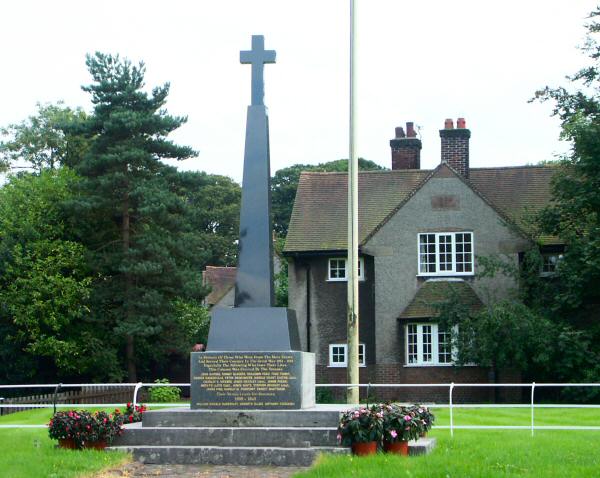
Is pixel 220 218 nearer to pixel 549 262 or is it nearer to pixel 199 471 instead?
pixel 549 262

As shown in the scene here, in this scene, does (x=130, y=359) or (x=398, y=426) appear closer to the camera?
(x=398, y=426)

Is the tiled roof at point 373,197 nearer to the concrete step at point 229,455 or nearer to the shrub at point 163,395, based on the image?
the shrub at point 163,395

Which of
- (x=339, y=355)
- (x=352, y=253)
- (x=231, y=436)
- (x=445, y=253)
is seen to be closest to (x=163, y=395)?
(x=339, y=355)

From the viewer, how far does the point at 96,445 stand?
49.3 feet

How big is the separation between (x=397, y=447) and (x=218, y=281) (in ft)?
178

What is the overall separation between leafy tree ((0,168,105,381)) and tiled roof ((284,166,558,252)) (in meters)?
8.27

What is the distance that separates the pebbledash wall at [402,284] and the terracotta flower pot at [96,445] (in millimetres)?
21175

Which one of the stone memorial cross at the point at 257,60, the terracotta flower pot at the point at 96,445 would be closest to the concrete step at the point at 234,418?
the terracotta flower pot at the point at 96,445

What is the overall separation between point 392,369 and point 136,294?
386 inches

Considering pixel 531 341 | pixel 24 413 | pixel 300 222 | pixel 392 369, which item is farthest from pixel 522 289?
pixel 24 413

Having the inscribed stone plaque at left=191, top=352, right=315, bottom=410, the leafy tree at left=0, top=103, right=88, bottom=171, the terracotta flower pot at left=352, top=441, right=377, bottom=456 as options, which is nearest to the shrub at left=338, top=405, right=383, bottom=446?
the terracotta flower pot at left=352, top=441, right=377, bottom=456

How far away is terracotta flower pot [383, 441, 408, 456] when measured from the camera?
14102mm

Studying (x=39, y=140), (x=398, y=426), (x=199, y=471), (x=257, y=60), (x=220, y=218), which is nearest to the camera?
(x=199, y=471)

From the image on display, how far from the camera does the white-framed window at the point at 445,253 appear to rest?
3569 centimetres
